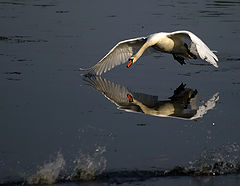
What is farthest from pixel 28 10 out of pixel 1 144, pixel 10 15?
pixel 1 144

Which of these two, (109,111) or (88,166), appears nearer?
(88,166)

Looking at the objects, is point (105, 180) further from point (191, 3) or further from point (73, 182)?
point (191, 3)

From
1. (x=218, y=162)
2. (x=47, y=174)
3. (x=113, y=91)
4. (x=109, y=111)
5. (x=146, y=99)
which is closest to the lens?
(x=47, y=174)

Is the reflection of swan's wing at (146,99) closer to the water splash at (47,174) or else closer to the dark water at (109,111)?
the dark water at (109,111)

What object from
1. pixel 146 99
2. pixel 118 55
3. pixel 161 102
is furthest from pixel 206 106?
pixel 118 55

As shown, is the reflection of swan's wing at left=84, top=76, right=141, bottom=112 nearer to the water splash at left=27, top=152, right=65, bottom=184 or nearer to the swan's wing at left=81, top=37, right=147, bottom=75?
the swan's wing at left=81, top=37, right=147, bottom=75

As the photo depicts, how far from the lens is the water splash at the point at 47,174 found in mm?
6711

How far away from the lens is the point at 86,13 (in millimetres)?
19266

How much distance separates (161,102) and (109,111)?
1.03 metres

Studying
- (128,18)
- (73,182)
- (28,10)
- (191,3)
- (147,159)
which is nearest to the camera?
(73,182)

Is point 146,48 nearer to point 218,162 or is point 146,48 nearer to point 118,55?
point 118,55

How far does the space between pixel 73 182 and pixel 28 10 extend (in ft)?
45.2

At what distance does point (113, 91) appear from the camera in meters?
10.8

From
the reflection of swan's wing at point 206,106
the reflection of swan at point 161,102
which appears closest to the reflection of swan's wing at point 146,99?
the reflection of swan at point 161,102
